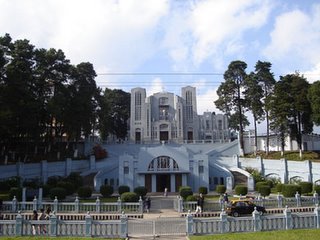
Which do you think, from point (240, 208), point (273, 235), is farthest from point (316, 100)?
point (273, 235)

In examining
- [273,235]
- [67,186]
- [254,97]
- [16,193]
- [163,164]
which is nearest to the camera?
[273,235]

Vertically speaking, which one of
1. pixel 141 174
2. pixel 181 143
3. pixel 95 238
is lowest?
pixel 95 238

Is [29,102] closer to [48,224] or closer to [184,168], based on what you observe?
[184,168]

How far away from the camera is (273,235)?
15133 mm

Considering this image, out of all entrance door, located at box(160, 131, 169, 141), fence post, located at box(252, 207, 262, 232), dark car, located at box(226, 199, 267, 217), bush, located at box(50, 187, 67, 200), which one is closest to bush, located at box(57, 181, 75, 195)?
bush, located at box(50, 187, 67, 200)

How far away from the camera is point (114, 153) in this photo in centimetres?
5350

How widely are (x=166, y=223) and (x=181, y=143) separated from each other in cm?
3963

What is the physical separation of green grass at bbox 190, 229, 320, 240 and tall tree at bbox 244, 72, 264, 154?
36.9 meters

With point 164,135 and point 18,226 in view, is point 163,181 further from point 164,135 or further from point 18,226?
point 18,226

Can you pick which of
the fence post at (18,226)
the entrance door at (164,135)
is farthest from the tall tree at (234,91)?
the fence post at (18,226)

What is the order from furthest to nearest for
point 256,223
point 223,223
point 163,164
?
point 163,164 < point 256,223 < point 223,223

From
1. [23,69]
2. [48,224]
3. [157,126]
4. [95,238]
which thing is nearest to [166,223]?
[95,238]

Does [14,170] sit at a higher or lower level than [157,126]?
lower

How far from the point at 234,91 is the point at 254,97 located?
12.4ft
